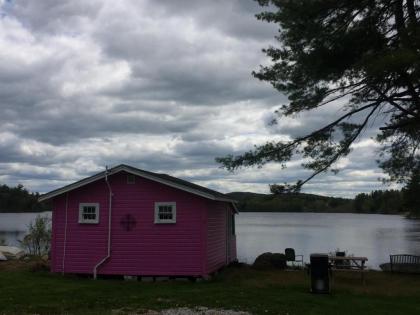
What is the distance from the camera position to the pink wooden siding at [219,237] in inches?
669

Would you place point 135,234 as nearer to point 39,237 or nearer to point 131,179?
point 131,179

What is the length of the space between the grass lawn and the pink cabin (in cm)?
75

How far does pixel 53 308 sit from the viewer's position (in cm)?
1075

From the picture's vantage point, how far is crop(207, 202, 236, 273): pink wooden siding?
55.8 ft

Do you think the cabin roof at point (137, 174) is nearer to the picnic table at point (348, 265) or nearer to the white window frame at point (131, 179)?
the white window frame at point (131, 179)

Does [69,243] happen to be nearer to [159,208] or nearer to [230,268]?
[159,208]

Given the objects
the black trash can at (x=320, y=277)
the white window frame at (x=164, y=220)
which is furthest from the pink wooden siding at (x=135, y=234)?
the black trash can at (x=320, y=277)

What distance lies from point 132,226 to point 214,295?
5008mm

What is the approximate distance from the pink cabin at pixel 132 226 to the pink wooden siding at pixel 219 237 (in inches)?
1.5

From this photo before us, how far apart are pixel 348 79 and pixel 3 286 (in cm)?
1100

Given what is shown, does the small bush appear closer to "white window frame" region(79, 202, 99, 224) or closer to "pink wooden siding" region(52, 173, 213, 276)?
"pink wooden siding" region(52, 173, 213, 276)

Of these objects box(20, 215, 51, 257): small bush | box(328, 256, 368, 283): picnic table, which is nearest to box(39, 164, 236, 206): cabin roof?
Answer: box(328, 256, 368, 283): picnic table

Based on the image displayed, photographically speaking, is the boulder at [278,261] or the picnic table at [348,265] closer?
the picnic table at [348,265]

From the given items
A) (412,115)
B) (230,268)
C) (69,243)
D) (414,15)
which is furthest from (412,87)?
(69,243)
